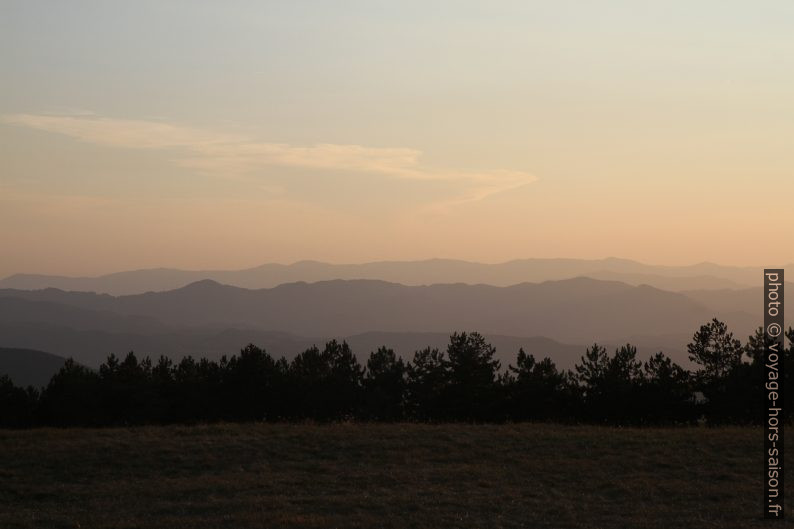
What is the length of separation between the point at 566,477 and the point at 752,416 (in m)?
16.9

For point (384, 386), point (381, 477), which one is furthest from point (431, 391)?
point (381, 477)

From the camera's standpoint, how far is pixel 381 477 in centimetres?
2144

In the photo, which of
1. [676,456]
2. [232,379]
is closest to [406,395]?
[232,379]

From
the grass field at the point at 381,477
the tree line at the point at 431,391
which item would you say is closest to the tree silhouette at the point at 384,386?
the tree line at the point at 431,391

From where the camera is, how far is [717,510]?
18531 millimetres

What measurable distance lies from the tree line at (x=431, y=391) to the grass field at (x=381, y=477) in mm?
7659

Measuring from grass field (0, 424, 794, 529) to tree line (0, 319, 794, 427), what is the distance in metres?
7.66

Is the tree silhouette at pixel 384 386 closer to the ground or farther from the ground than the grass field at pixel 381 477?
farther from the ground

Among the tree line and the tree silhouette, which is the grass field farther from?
the tree silhouette

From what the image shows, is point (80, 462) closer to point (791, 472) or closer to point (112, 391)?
point (112, 391)

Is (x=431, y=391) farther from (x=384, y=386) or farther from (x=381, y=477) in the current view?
(x=381, y=477)

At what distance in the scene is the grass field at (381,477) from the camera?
57.7ft

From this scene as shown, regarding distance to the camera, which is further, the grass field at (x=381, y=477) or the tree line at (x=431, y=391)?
the tree line at (x=431, y=391)

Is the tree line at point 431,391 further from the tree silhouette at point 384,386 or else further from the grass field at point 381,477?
the grass field at point 381,477
